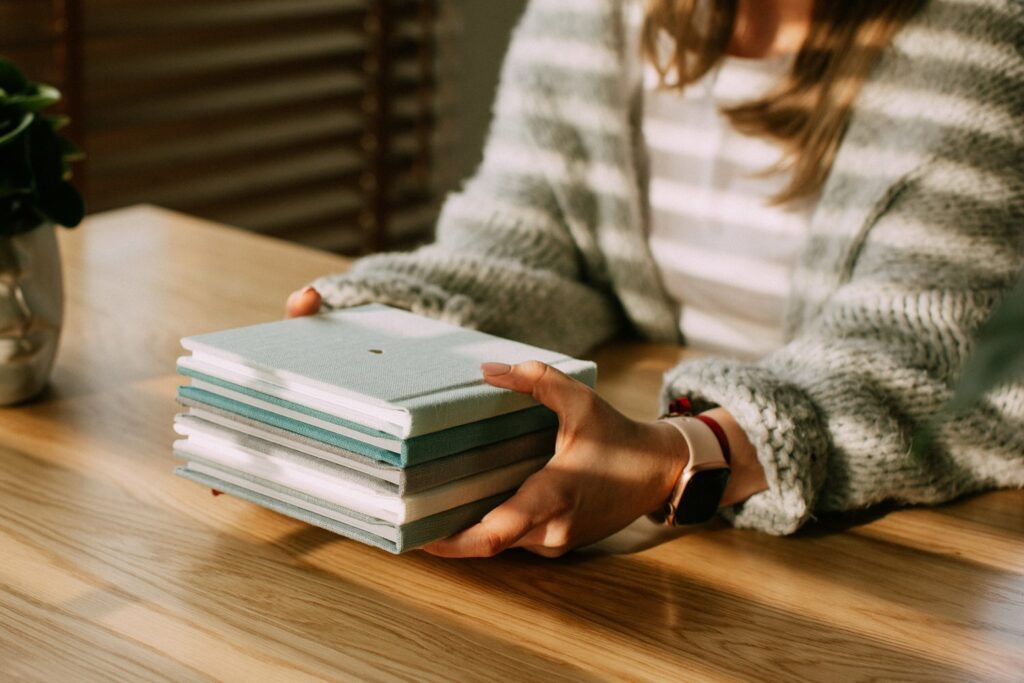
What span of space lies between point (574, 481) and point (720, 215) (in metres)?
0.58

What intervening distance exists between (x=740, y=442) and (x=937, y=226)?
0.29m

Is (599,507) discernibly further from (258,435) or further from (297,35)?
(297,35)

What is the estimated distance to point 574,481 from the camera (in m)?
0.80

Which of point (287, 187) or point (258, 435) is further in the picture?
point (287, 187)

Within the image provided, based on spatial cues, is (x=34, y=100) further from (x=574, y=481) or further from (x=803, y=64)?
(x=803, y=64)

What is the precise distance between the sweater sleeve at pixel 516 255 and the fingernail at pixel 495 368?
28cm

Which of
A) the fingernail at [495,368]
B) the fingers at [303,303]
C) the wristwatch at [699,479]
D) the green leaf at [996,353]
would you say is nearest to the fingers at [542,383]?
the fingernail at [495,368]

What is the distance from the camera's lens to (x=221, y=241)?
5.00 feet

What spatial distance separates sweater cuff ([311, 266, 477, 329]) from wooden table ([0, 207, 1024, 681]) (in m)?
0.19

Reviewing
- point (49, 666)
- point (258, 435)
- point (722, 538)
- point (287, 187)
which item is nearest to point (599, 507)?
point (722, 538)

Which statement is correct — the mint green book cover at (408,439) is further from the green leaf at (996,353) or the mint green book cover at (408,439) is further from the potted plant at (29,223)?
the green leaf at (996,353)

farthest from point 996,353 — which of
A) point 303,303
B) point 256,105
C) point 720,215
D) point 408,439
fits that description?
point 256,105

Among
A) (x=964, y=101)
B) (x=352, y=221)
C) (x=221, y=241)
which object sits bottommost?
(x=352, y=221)

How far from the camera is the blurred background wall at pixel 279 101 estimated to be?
97.4 inches
